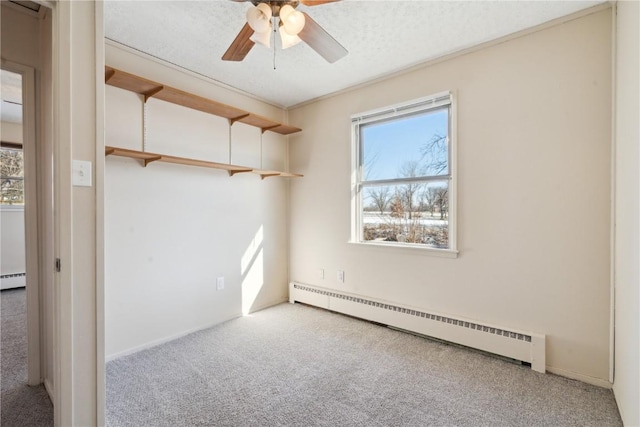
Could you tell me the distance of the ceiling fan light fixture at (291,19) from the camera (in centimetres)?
160

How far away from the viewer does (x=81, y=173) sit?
1.43m

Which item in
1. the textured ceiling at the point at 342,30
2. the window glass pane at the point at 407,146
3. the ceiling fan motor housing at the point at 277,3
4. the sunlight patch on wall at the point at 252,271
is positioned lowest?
the sunlight patch on wall at the point at 252,271

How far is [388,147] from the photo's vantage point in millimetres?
3135

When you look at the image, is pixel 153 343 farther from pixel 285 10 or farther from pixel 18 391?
pixel 285 10

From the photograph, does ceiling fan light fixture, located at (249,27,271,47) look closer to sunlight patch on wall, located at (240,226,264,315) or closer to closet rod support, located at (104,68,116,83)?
closet rod support, located at (104,68,116,83)

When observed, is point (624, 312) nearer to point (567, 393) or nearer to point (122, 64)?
point (567, 393)

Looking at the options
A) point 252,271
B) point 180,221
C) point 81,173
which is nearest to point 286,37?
point 81,173

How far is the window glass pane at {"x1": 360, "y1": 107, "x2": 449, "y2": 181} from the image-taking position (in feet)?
9.12

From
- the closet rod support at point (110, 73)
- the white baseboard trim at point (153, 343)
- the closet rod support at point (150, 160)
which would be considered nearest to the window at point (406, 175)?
the white baseboard trim at point (153, 343)

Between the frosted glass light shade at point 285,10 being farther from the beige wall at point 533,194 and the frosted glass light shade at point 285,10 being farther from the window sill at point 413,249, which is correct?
the window sill at point 413,249

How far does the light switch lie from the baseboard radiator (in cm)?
253

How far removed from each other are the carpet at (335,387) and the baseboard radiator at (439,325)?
0.08 meters

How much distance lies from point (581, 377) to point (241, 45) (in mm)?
3112

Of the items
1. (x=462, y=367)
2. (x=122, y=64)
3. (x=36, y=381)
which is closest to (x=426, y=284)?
(x=462, y=367)
